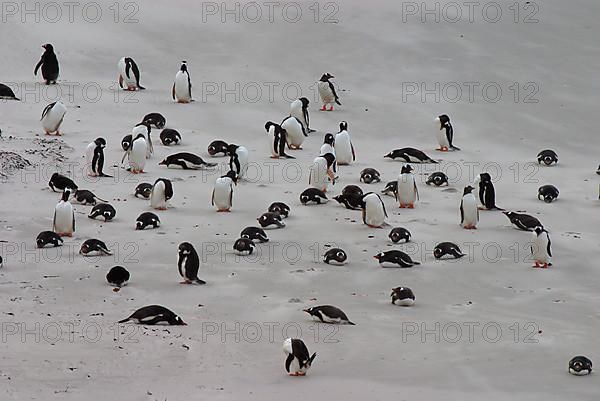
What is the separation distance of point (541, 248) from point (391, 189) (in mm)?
2483

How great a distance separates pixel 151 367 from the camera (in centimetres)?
778

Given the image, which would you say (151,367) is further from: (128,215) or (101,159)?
(101,159)

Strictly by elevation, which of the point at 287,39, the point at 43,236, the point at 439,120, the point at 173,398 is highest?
the point at 287,39

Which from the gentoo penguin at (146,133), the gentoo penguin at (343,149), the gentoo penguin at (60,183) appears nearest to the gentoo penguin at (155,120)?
the gentoo penguin at (146,133)

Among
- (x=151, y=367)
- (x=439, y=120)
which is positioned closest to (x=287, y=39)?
(x=439, y=120)

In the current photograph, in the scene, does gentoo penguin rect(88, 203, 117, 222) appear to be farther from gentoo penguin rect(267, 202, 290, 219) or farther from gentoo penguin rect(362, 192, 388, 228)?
gentoo penguin rect(362, 192, 388, 228)

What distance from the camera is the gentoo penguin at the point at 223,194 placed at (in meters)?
12.2

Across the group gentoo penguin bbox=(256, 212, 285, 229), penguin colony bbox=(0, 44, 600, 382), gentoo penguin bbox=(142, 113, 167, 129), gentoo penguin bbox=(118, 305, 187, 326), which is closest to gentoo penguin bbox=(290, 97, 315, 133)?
penguin colony bbox=(0, 44, 600, 382)

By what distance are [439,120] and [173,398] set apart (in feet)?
29.5

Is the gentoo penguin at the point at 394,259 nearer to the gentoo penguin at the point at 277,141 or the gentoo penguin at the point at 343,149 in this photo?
the gentoo penguin at the point at 343,149

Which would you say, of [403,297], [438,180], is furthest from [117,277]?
[438,180]

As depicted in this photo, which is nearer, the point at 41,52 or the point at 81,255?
the point at 81,255

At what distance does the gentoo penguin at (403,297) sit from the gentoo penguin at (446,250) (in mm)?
1380

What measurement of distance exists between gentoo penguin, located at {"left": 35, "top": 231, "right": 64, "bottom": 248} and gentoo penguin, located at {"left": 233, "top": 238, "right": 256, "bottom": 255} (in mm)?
1545
